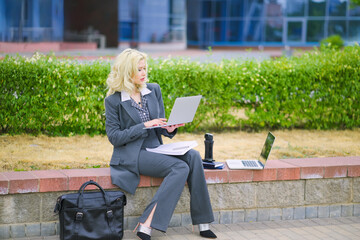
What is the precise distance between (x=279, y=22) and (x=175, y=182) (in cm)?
3581

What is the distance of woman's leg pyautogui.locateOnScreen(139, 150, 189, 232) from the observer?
4617 mm

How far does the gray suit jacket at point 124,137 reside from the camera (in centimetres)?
480

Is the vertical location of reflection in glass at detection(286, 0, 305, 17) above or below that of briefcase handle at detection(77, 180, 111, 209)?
above

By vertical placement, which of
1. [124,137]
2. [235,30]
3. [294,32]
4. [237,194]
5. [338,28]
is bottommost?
[237,194]

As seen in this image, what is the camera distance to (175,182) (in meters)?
4.71

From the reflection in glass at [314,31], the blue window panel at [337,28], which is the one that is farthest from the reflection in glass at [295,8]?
the blue window panel at [337,28]

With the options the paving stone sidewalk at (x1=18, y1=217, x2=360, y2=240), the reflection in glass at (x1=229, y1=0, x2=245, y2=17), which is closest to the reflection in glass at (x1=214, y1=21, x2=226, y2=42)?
the reflection in glass at (x1=229, y1=0, x2=245, y2=17)

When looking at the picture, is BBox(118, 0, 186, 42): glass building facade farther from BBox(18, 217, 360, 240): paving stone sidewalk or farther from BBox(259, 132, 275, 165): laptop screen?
BBox(18, 217, 360, 240): paving stone sidewalk

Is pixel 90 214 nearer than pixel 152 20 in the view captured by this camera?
Yes

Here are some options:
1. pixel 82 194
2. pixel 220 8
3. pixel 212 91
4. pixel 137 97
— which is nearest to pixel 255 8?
pixel 220 8

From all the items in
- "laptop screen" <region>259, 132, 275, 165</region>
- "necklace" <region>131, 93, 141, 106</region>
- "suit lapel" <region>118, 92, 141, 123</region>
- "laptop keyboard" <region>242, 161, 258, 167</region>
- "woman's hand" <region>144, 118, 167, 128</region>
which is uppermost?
"necklace" <region>131, 93, 141, 106</region>

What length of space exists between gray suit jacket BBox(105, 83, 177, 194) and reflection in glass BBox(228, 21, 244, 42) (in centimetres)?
3587

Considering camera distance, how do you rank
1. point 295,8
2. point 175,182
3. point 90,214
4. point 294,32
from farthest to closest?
1. point 294,32
2. point 295,8
3. point 175,182
4. point 90,214

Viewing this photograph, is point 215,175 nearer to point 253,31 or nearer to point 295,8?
point 295,8
